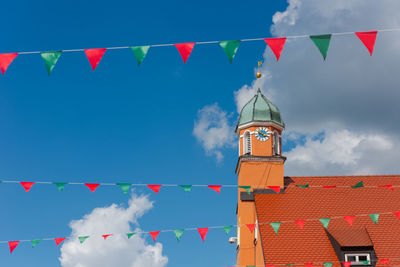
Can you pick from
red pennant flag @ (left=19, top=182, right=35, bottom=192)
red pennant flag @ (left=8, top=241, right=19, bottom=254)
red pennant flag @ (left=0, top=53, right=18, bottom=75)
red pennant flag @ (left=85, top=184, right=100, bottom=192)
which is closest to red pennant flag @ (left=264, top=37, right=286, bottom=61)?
red pennant flag @ (left=0, top=53, right=18, bottom=75)

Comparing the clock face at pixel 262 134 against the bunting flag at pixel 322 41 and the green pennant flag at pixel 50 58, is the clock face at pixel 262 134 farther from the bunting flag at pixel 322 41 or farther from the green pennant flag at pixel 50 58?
the green pennant flag at pixel 50 58

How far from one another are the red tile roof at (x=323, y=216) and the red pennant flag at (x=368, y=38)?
12189 mm

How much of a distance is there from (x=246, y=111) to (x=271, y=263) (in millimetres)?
A: 9573

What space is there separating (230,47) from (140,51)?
1736 millimetres

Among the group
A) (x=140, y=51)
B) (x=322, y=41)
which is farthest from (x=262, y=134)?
(x=140, y=51)

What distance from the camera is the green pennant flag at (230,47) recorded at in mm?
10023

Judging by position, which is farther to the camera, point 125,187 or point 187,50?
point 125,187

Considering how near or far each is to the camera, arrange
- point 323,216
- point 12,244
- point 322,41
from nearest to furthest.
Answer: point 322,41 < point 12,244 < point 323,216

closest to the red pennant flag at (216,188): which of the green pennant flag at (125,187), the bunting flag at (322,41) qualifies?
the green pennant flag at (125,187)

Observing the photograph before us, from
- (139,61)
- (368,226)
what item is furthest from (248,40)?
(368,226)

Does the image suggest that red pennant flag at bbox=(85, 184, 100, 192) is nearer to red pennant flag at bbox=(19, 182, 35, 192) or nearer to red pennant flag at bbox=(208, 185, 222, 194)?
red pennant flag at bbox=(19, 182, 35, 192)

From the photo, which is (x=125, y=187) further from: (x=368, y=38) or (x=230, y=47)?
(x=368, y=38)

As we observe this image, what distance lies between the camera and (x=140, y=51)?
1004cm

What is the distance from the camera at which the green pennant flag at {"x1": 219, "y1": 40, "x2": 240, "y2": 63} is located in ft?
32.9
